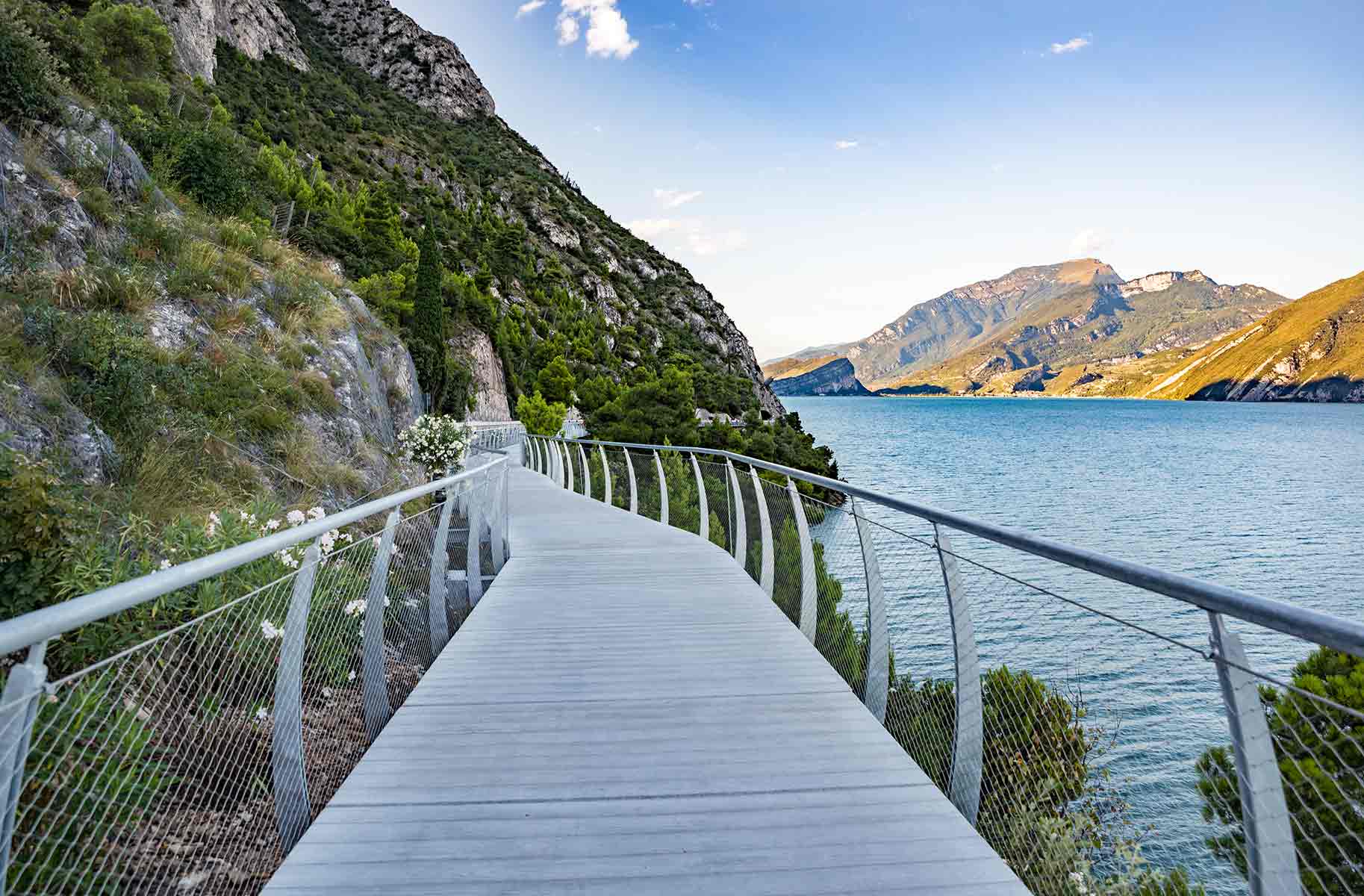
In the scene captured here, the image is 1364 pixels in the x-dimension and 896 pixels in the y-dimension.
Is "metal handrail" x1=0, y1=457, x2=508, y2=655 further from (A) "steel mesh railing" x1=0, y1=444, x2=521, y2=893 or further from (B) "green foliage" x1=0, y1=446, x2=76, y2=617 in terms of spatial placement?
(B) "green foliage" x1=0, y1=446, x2=76, y2=617

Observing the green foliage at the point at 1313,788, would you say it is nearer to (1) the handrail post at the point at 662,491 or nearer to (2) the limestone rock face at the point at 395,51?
(1) the handrail post at the point at 662,491

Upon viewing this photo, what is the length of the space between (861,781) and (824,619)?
2159 millimetres

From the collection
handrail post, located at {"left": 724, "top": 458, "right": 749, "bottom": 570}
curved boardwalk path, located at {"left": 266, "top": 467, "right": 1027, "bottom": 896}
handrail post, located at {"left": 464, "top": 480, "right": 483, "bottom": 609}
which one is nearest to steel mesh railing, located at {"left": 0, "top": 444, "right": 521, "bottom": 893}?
curved boardwalk path, located at {"left": 266, "top": 467, "right": 1027, "bottom": 896}

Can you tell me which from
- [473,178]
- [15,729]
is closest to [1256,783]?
[15,729]

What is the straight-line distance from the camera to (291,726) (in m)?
2.37

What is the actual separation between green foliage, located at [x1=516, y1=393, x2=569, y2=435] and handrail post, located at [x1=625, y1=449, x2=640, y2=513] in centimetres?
2574

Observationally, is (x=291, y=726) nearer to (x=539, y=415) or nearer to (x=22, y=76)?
(x=22, y=76)

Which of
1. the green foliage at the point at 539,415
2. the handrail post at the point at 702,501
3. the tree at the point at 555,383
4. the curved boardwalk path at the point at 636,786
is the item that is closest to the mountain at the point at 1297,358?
the tree at the point at 555,383

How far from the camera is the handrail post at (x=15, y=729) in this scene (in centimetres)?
126

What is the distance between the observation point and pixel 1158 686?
229 cm

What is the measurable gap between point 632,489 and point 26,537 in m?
9.29

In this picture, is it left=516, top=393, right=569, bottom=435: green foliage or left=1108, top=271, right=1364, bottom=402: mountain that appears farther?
left=1108, top=271, right=1364, bottom=402: mountain

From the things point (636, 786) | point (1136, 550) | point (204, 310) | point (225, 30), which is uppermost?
point (225, 30)

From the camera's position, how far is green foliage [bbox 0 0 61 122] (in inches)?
321
